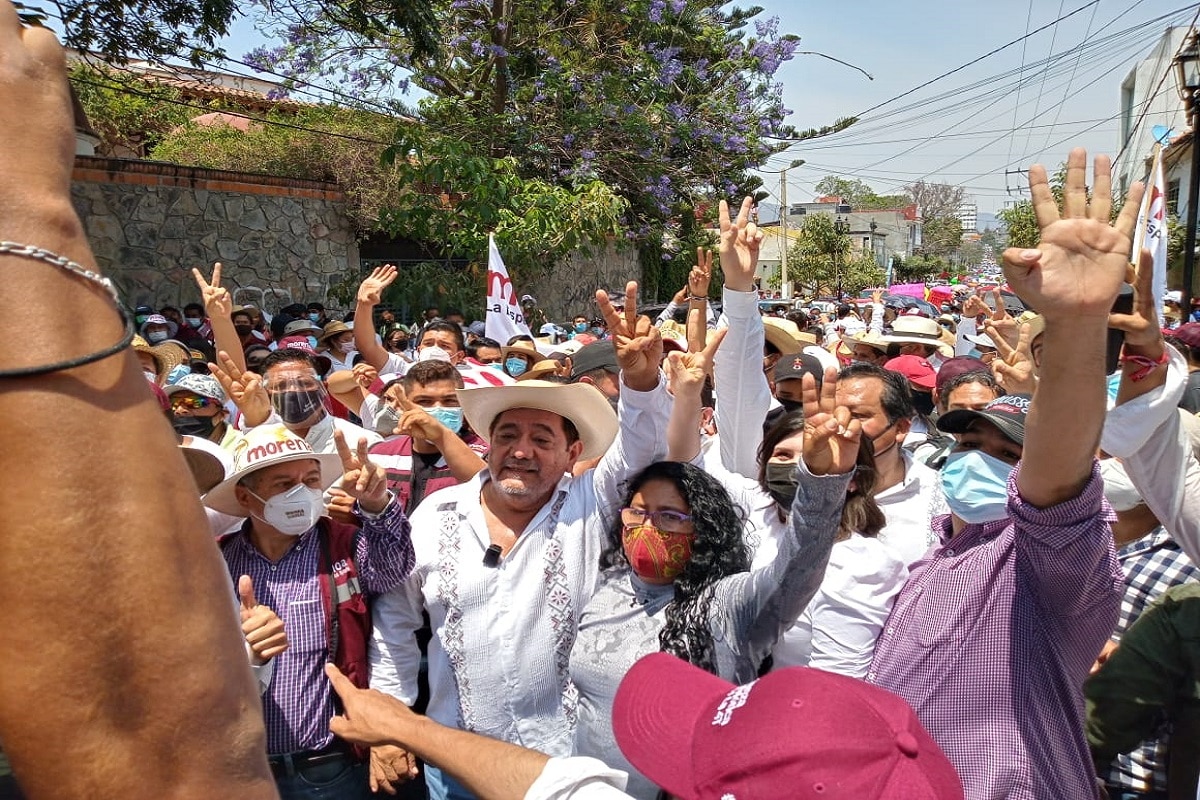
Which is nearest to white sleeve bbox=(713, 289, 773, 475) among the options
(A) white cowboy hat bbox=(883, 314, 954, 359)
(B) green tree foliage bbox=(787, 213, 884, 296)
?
(A) white cowboy hat bbox=(883, 314, 954, 359)

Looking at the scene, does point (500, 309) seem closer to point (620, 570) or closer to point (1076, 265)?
point (620, 570)

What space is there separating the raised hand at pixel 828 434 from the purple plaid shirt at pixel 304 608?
→ 3.94ft

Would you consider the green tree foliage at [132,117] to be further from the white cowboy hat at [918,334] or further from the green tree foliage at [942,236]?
the green tree foliage at [942,236]

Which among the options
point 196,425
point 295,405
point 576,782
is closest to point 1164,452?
point 576,782

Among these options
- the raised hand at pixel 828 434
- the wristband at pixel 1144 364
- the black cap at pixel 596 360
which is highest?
the wristband at pixel 1144 364

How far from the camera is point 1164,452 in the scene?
2035 mm

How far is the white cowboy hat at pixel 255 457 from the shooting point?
2.68 meters

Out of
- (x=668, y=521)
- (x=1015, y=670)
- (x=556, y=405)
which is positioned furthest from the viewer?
(x=556, y=405)

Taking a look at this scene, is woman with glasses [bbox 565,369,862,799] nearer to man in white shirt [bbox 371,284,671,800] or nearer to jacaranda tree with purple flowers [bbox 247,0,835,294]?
man in white shirt [bbox 371,284,671,800]

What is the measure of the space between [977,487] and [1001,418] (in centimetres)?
24

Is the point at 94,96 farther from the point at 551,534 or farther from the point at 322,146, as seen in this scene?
the point at 551,534

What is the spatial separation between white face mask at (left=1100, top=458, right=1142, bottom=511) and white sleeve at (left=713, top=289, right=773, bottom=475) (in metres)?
1.07

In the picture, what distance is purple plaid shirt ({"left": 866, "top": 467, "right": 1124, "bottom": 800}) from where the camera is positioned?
5.98ft

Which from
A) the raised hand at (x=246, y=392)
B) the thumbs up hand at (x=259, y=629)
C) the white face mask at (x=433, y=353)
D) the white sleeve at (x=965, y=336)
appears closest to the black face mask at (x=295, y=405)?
the raised hand at (x=246, y=392)
